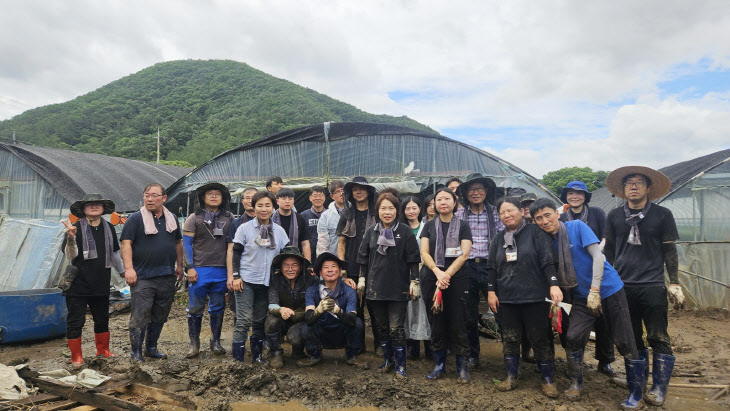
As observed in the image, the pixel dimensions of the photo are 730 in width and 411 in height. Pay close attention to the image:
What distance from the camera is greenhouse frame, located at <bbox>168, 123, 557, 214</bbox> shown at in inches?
339

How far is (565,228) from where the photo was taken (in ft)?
11.4

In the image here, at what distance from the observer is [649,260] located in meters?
3.49

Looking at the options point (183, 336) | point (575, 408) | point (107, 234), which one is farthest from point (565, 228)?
point (183, 336)

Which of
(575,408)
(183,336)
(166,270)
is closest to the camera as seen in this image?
(575,408)

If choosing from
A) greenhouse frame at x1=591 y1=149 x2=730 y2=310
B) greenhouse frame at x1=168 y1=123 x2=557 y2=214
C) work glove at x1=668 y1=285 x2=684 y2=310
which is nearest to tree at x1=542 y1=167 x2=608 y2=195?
greenhouse frame at x1=591 y1=149 x2=730 y2=310

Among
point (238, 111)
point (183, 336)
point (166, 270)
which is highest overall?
point (238, 111)

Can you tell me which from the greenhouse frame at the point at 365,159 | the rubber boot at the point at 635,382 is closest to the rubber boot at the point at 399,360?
the rubber boot at the point at 635,382

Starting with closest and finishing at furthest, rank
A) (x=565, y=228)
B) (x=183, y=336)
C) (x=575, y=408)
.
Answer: (x=575, y=408) → (x=565, y=228) → (x=183, y=336)

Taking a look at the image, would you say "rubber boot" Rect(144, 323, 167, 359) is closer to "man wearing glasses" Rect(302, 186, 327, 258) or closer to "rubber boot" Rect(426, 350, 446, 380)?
"man wearing glasses" Rect(302, 186, 327, 258)

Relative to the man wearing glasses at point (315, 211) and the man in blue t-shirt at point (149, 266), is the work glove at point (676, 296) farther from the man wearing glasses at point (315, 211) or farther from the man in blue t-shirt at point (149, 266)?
the man in blue t-shirt at point (149, 266)

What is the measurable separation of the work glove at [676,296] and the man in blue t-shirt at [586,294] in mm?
399

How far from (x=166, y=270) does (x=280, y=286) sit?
3.98 ft

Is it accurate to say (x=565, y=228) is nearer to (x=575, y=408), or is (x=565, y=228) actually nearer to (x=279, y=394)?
(x=575, y=408)

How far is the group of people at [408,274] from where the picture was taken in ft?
11.2
